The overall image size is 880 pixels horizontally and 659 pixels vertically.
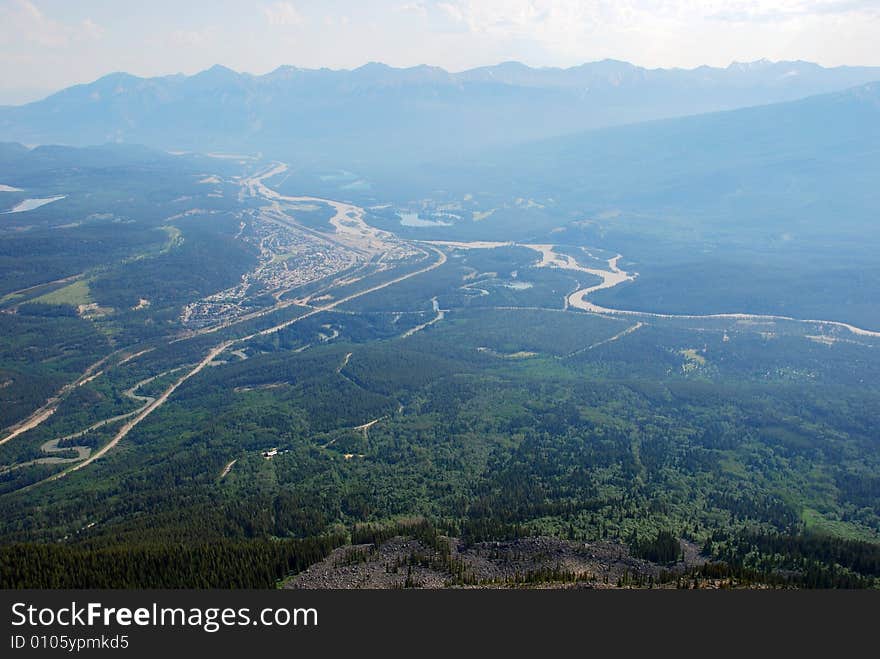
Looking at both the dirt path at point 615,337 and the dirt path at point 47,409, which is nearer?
the dirt path at point 47,409

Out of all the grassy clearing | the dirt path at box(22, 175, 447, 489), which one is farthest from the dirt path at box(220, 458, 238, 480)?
the grassy clearing

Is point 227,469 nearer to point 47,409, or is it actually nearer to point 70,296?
point 47,409

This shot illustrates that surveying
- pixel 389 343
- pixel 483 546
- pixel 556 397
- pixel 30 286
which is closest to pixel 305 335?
pixel 389 343

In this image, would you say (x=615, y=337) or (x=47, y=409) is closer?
(x=47, y=409)

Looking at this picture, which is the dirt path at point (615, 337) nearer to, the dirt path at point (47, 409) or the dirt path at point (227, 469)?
the dirt path at point (227, 469)

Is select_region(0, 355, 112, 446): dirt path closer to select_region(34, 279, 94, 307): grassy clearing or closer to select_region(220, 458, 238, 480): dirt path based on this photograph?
select_region(220, 458, 238, 480): dirt path

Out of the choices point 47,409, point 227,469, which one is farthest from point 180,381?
point 227,469

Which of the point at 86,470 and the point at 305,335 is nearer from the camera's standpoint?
the point at 86,470

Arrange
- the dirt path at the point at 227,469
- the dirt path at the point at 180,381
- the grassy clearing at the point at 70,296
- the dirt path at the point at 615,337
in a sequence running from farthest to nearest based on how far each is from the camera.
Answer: the grassy clearing at the point at 70,296 < the dirt path at the point at 615,337 < the dirt path at the point at 180,381 < the dirt path at the point at 227,469

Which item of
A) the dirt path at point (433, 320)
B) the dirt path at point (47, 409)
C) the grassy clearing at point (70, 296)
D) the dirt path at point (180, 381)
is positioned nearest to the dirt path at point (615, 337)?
the dirt path at point (433, 320)

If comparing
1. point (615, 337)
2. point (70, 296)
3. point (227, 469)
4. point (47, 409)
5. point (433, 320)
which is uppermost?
point (70, 296)

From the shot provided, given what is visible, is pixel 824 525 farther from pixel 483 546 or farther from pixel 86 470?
pixel 86 470
